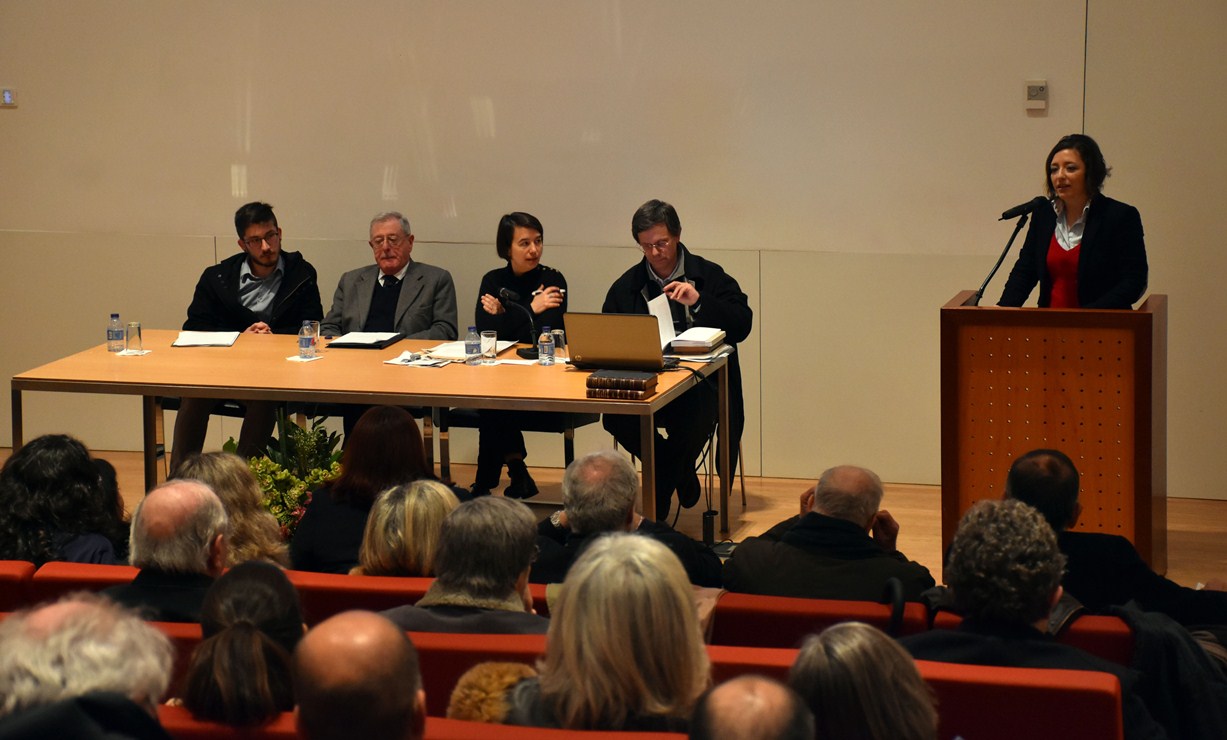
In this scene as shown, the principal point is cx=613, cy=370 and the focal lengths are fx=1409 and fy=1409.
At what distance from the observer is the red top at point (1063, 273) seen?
15.6 feet

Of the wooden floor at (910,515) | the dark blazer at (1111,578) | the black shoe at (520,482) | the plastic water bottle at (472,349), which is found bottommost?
the wooden floor at (910,515)

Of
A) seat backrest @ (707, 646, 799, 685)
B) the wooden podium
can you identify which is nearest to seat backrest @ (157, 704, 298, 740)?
seat backrest @ (707, 646, 799, 685)

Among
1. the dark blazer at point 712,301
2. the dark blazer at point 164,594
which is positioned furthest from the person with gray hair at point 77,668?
the dark blazer at point 712,301

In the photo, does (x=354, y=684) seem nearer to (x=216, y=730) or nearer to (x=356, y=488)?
(x=216, y=730)

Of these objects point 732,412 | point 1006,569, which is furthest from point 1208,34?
point 1006,569

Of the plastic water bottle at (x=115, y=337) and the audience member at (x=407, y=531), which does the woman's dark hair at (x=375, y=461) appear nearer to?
A: the audience member at (x=407, y=531)

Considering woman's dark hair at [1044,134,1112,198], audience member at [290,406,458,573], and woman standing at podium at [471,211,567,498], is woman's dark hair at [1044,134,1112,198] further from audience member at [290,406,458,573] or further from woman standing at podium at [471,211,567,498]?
audience member at [290,406,458,573]

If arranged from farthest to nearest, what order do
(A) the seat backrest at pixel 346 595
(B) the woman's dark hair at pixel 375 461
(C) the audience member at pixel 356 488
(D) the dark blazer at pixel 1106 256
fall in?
(D) the dark blazer at pixel 1106 256 → (B) the woman's dark hair at pixel 375 461 → (C) the audience member at pixel 356 488 → (A) the seat backrest at pixel 346 595

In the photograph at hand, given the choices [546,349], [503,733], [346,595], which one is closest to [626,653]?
[503,733]

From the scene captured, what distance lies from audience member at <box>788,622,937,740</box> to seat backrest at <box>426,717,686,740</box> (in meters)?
0.20

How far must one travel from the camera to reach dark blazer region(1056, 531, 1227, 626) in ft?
10.3

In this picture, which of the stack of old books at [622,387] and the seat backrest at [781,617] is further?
the stack of old books at [622,387]

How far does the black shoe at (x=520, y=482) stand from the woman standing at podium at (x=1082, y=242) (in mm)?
2298

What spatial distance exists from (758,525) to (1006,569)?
331 cm
